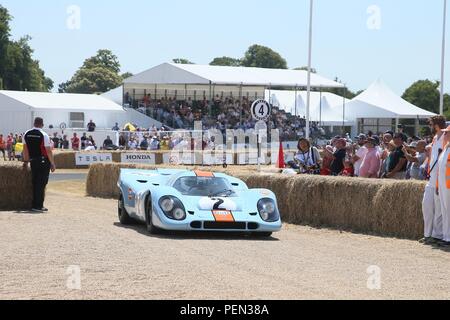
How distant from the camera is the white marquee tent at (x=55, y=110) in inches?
1823

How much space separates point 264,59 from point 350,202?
5134 inches

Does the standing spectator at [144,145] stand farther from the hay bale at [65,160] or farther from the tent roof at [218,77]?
the tent roof at [218,77]

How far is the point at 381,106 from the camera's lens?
47844mm

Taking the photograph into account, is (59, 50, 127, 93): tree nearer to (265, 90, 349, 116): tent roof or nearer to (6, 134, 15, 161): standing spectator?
(265, 90, 349, 116): tent roof

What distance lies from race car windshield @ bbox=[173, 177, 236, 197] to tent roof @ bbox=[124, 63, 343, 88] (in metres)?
30.5

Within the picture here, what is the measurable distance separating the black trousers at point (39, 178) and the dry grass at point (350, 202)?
3915mm

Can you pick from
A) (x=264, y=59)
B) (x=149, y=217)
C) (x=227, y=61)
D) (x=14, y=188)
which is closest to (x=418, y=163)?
(x=149, y=217)

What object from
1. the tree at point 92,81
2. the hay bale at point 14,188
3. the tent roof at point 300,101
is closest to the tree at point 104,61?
the tree at point 92,81

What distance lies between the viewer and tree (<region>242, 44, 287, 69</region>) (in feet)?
470

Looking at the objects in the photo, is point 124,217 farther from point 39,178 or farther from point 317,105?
point 317,105

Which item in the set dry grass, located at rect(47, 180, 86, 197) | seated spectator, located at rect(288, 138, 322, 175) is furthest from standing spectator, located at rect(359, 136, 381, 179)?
dry grass, located at rect(47, 180, 86, 197)

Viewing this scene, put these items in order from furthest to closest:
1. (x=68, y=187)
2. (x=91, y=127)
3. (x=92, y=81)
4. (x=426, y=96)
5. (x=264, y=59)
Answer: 1. (x=264, y=59)
2. (x=92, y=81)
3. (x=426, y=96)
4. (x=91, y=127)
5. (x=68, y=187)

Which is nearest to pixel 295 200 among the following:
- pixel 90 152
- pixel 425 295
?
pixel 425 295

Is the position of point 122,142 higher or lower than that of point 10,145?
higher
